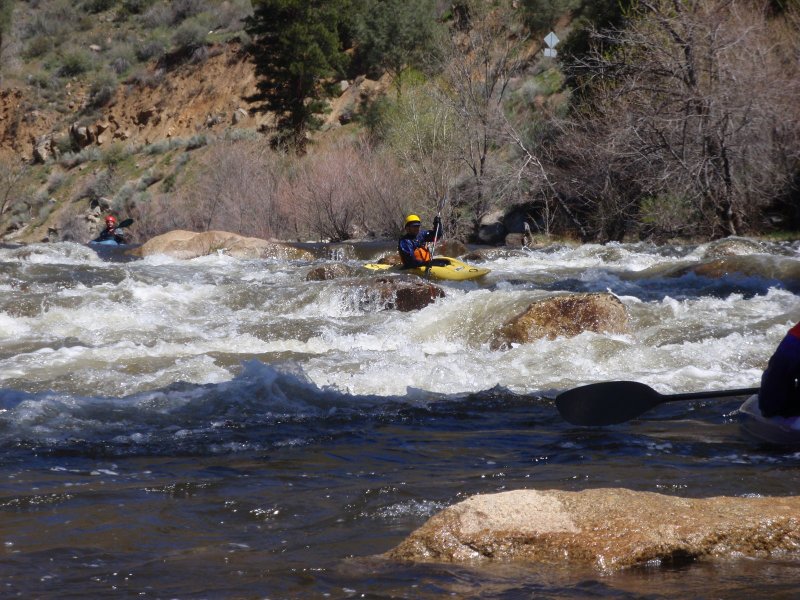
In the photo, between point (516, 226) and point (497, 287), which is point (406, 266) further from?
point (516, 226)

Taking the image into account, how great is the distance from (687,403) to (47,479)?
3915 mm

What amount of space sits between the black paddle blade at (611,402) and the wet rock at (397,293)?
5.14 metres

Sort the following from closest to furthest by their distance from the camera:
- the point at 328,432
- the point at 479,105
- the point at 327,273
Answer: the point at 328,432 < the point at 327,273 < the point at 479,105

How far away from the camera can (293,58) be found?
33250mm

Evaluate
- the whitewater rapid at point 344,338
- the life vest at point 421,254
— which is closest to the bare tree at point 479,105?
the life vest at point 421,254

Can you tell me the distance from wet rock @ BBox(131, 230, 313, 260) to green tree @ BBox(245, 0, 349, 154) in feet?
48.3

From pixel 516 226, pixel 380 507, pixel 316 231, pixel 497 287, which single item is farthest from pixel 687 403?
pixel 316 231

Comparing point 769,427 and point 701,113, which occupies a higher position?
point 701,113

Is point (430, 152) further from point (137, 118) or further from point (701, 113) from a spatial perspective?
point (137, 118)

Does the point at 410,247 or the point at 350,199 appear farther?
the point at 350,199

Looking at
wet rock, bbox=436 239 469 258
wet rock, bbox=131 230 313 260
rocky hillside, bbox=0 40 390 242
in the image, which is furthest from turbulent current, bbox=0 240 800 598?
rocky hillside, bbox=0 40 390 242

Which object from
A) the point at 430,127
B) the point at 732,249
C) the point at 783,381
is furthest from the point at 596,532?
the point at 430,127

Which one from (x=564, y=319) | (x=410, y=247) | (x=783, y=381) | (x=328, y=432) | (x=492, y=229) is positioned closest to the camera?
(x=783, y=381)

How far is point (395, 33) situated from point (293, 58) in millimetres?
5269
